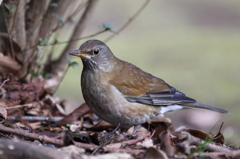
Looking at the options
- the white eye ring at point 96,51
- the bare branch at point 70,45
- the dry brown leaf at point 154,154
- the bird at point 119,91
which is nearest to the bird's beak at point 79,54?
the bird at point 119,91

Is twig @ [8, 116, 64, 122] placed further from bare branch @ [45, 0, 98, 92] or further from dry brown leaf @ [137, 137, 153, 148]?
dry brown leaf @ [137, 137, 153, 148]

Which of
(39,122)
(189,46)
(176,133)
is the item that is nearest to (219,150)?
(176,133)

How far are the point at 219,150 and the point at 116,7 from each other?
12.5m

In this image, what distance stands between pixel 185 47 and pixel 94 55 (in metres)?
8.12

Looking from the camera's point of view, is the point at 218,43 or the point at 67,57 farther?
the point at 218,43

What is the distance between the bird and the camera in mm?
5430

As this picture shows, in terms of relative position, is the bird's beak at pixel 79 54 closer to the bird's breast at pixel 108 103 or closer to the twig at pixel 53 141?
the bird's breast at pixel 108 103

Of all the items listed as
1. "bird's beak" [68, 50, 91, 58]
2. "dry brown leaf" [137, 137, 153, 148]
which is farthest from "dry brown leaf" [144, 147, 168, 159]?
"bird's beak" [68, 50, 91, 58]

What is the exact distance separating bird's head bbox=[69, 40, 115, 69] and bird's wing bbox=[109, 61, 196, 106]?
25 centimetres

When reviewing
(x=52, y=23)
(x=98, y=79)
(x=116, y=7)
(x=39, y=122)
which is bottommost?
(x=39, y=122)

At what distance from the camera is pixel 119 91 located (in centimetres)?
562

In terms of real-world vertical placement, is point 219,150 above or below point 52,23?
below

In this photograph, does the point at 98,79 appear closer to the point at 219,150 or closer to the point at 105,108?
the point at 105,108

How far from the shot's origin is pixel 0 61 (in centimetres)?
628
